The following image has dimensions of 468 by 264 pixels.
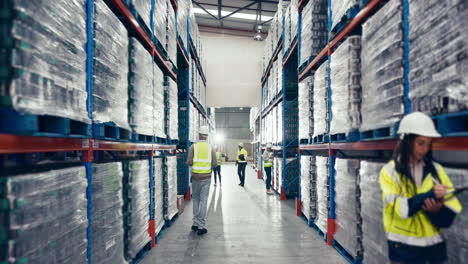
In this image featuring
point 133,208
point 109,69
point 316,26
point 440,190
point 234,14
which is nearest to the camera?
point 440,190

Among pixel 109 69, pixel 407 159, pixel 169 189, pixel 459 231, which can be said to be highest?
pixel 109 69

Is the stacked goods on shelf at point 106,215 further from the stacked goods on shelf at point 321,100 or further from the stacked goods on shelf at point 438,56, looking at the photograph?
the stacked goods on shelf at point 321,100

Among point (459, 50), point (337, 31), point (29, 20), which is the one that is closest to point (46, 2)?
point (29, 20)

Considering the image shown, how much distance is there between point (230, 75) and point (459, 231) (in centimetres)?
1277

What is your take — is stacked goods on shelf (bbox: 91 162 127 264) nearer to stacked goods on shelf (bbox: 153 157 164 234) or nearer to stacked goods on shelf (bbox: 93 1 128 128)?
stacked goods on shelf (bbox: 93 1 128 128)

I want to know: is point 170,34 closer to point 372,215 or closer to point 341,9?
point 341,9

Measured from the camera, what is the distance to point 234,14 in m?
16.5

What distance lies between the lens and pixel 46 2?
1.83m

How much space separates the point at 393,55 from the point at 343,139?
1.65 metres

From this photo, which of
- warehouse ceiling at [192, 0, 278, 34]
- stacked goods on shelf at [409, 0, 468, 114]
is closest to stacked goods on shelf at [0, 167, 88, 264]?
stacked goods on shelf at [409, 0, 468, 114]

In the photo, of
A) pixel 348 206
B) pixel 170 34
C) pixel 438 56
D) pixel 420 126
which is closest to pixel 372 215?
pixel 348 206

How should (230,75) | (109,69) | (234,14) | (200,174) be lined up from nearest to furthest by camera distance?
(109,69), (200,174), (230,75), (234,14)

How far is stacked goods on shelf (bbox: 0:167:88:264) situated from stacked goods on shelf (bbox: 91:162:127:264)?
234 mm

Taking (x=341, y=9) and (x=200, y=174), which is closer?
(x=341, y=9)
